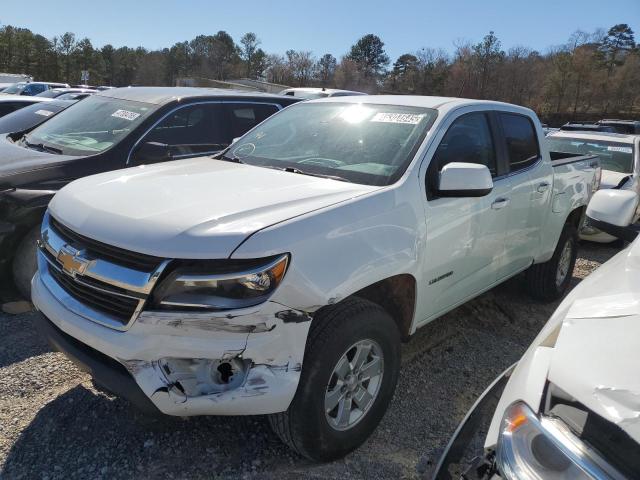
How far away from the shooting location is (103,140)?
15.4ft

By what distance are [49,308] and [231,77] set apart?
281 feet

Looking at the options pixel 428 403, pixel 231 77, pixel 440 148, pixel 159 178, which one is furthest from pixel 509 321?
pixel 231 77

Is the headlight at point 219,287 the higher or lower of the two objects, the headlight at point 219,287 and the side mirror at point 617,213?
the lower

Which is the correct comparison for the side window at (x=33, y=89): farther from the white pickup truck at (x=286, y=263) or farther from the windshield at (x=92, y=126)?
the white pickup truck at (x=286, y=263)

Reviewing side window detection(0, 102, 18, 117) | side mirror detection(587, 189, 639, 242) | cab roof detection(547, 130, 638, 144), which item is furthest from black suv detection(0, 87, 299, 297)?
cab roof detection(547, 130, 638, 144)

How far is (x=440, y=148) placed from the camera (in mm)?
3168

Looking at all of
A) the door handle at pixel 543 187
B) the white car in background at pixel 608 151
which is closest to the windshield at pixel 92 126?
the door handle at pixel 543 187

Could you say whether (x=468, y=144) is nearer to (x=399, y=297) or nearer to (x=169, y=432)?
(x=399, y=297)

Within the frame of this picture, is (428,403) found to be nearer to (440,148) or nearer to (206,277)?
(440,148)

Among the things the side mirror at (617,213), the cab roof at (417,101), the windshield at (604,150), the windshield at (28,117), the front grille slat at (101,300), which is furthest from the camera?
the windshield at (604,150)

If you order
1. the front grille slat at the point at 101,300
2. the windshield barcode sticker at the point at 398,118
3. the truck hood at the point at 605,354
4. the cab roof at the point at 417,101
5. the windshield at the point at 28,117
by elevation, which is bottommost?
the front grille slat at the point at 101,300

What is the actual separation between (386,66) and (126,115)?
270 feet

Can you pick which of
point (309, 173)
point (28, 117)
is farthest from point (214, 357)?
point (28, 117)

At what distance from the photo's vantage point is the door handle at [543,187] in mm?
4152
